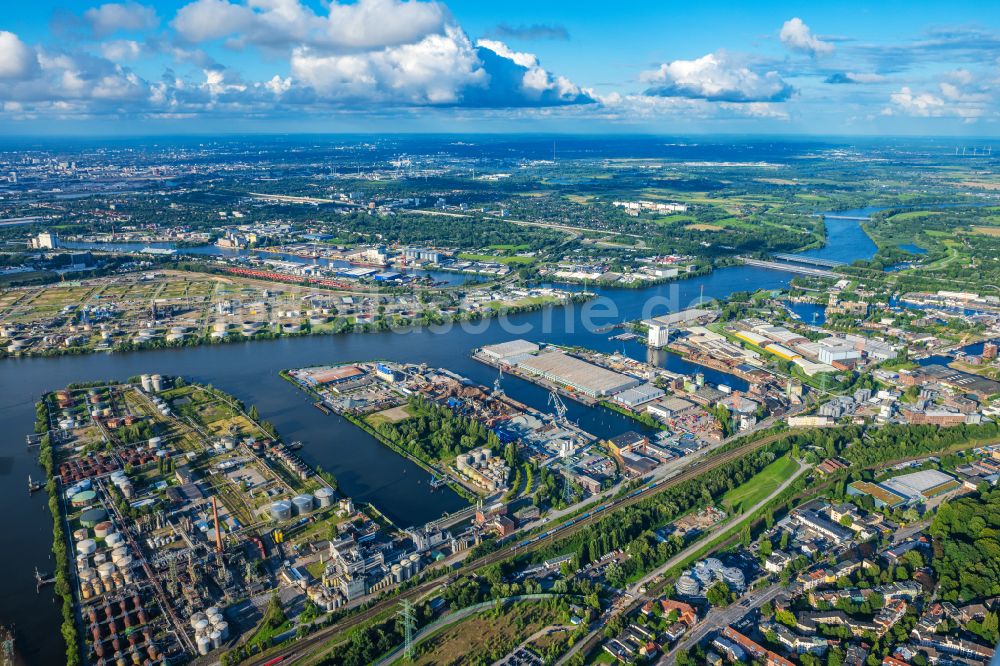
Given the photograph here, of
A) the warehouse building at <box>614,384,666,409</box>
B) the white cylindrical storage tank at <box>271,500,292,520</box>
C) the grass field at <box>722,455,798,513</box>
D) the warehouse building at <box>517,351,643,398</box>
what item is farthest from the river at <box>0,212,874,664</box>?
the grass field at <box>722,455,798,513</box>

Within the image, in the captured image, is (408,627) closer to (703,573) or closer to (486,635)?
(486,635)

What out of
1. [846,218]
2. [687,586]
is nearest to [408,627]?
[687,586]

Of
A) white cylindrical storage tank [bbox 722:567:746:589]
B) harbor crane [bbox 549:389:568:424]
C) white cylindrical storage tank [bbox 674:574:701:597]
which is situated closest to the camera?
white cylindrical storage tank [bbox 674:574:701:597]

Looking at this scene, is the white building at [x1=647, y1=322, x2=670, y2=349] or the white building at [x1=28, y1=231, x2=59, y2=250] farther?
the white building at [x1=28, y1=231, x2=59, y2=250]

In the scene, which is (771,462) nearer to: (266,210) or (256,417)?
(256,417)

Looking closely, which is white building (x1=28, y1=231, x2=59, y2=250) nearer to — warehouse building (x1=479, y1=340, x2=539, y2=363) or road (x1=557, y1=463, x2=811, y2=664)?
warehouse building (x1=479, y1=340, x2=539, y2=363)

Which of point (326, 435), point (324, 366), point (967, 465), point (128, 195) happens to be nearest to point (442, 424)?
point (326, 435)

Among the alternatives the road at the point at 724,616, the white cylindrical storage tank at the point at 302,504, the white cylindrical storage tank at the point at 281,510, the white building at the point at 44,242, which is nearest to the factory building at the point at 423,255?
the white building at the point at 44,242
